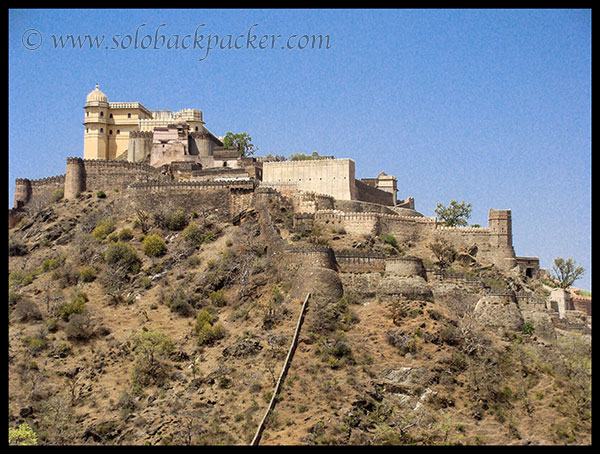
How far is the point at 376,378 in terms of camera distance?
44125 millimetres

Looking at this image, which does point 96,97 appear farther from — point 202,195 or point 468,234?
point 468,234

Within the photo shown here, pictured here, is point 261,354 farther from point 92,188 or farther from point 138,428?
point 92,188

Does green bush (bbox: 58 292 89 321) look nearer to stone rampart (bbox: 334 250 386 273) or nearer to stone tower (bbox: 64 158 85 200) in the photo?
stone rampart (bbox: 334 250 386 273)

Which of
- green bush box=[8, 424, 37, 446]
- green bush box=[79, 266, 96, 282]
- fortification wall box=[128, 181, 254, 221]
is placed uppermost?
fortification wall box=[128, 181, 254, 221]

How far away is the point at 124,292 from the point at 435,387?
18.8 m

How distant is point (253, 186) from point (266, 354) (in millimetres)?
18088

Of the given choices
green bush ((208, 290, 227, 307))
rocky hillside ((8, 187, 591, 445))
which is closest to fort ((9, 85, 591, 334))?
rocky hillside ((8, 187, 591, 445))

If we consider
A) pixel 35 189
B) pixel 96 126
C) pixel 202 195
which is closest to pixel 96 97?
pixel 96 126

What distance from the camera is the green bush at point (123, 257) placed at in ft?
184

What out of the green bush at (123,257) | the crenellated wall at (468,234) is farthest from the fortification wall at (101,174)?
the crenellated wall at (468,234)

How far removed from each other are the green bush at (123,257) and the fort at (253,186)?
20.8 ft

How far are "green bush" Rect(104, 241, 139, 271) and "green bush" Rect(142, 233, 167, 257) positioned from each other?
734mm

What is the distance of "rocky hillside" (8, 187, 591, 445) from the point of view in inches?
1656

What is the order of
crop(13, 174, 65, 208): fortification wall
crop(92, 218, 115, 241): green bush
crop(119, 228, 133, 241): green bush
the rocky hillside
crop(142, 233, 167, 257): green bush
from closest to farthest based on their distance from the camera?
the rocky hillside → crop(142, 233, 167, 257): green bush → crop(119, 228, 133, 241): green bush → crop(92, 218, 115, 241): green bush → crop(13, 174, 65, 208): fortification wall
